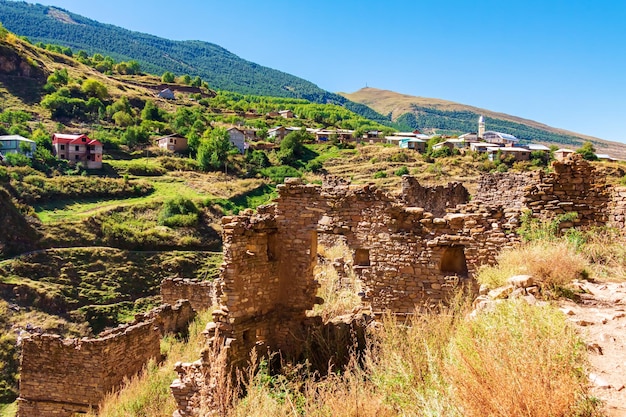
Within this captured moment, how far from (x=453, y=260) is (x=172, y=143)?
6811 centimetres

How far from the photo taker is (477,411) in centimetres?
301

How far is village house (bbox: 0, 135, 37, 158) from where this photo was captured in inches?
2092

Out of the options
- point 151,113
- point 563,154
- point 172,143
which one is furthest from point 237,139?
point 563,154

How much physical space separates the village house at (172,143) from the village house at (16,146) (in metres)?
18.8

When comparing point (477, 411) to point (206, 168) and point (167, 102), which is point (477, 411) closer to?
point (206, 168)

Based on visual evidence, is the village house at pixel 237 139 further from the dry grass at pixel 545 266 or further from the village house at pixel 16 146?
the dry grass at pixel 545 266

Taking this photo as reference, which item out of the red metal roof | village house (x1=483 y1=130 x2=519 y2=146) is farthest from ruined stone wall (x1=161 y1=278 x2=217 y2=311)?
village house (x1=483 y1=130 x2=519 y2=146)

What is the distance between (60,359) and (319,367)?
21.3ft

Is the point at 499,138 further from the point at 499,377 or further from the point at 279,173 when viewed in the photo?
the point at 499,377

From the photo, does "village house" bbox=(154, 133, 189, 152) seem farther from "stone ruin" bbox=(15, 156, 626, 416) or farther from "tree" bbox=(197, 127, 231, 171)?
"stone ruin" bbox=(15, 156, 626, 416)

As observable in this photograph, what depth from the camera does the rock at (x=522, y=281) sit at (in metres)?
5.22

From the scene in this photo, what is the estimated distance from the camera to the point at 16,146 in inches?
2130

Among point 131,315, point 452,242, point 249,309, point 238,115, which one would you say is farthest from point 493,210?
point 238,115

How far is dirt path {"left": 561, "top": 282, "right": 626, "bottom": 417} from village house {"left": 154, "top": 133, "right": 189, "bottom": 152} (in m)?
69.3
